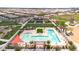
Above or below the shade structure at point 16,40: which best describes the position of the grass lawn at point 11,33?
above

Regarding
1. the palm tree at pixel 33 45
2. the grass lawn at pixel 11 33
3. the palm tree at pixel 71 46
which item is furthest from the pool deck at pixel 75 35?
the grass lawn at pixel 11 33

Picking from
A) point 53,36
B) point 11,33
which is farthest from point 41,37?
point 11,33

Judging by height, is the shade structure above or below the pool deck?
below

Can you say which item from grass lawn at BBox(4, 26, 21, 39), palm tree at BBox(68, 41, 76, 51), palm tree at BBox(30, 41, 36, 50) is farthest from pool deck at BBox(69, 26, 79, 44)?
grass lawn at BBox(4, 26, 21, 39)

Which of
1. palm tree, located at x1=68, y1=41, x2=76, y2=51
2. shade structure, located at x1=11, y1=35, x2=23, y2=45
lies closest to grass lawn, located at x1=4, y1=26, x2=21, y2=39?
shade structure, located at x1=11, y1=35, x2=23, y2=45

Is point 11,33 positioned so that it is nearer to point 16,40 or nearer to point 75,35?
point 16,40

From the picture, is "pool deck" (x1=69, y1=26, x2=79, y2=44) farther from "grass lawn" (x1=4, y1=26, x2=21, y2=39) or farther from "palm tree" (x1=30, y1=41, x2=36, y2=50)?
"grass lawn" (x1=4, y1=26, x2=21, y2=39)

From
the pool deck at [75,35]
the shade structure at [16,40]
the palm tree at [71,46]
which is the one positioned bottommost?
the palm tree at [71,46]

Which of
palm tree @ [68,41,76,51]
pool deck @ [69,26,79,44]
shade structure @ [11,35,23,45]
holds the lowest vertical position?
palm tree @ [68,41,76,51]

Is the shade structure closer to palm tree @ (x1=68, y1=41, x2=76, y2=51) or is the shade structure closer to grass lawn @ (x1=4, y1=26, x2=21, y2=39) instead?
grass lawn @ (x1=4, y1=26, x2=21, y2=39)

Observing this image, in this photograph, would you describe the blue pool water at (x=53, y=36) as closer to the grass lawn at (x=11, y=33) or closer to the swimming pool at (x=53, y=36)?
A: the swimming pool at (x=53, y=36)
